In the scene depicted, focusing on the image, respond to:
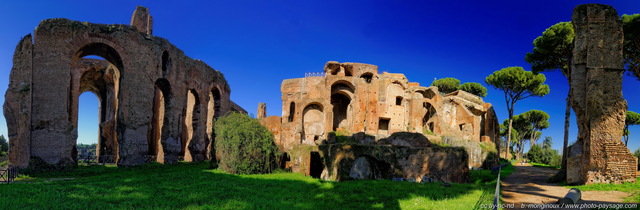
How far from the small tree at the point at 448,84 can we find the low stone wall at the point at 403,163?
39106 mm

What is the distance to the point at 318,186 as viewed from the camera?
14070 millimetres

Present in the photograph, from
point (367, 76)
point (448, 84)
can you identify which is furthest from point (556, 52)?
point (448, 84)

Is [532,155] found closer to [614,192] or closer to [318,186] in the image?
[614,192]

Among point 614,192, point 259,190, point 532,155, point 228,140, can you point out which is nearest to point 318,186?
point 259,190

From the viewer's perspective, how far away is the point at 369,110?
34.8 meters

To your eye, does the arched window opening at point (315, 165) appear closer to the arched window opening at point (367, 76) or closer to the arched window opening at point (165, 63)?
Answer: the arched window opening at point (165, 63)

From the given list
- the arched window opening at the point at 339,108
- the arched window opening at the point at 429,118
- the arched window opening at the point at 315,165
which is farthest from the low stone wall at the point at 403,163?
the arched window opening at the point at 339,108

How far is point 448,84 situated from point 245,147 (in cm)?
4190

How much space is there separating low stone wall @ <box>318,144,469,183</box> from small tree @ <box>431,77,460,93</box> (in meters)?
39.1

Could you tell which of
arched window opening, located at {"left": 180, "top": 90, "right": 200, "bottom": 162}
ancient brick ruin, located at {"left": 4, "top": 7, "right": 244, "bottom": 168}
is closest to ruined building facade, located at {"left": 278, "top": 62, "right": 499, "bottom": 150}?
arched window opening, located at {"left": 180, "top": 90, "right": 200, "bottom": 162}

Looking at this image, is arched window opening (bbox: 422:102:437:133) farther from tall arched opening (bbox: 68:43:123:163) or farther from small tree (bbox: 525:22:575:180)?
tall arched opening (bbox: 68:43:123:163)

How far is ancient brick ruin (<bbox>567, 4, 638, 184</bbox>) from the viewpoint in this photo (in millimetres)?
13805

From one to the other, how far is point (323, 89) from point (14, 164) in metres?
22.5

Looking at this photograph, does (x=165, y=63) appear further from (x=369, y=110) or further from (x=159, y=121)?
(x=369, y=110)
